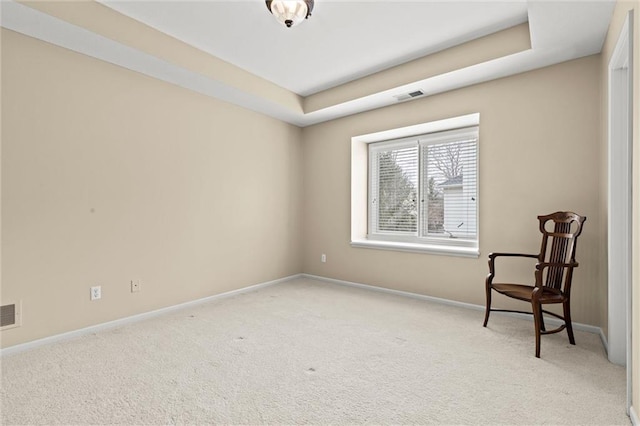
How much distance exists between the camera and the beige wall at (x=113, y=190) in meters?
2.50

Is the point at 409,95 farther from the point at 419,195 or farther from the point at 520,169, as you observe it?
the point at 520,169

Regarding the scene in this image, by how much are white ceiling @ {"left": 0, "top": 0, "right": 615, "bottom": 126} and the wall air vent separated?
2.14 m

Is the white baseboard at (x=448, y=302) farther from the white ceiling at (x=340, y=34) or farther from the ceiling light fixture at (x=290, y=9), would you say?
the ceiling light fixture at (x=290, y=9)

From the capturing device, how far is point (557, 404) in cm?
180

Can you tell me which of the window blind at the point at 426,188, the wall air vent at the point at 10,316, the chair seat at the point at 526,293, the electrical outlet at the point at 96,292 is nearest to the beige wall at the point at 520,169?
the window blind at the point at 426,188

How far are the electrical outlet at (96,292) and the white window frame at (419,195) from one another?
9.97 feet

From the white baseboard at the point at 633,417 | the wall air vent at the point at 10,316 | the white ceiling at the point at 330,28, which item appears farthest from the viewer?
the white ceiling at the point at 330,28

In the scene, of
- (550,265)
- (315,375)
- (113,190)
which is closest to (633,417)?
(550,265)

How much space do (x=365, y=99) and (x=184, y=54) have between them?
6.84 feet

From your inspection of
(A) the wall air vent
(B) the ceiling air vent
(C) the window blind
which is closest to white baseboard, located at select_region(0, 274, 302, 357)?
(A) the wall air vent

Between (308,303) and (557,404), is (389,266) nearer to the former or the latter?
(308,303)

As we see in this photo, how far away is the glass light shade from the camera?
7.48ft

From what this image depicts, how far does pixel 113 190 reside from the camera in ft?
9.89

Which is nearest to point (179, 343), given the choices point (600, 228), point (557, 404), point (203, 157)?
point (203, 157)
